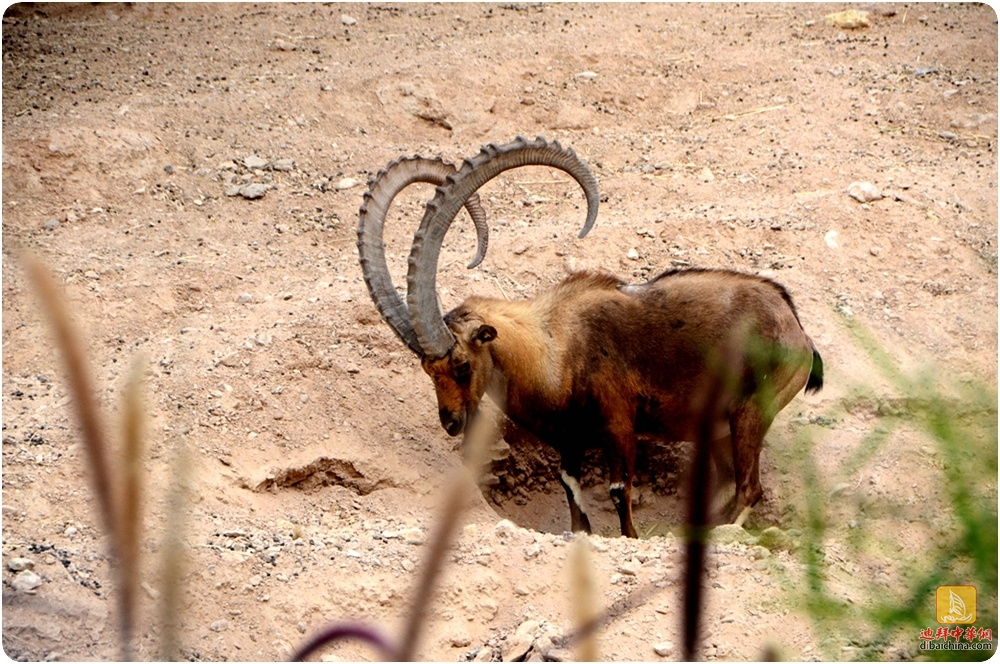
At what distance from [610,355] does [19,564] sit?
390 cm

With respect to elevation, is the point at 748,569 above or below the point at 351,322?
below

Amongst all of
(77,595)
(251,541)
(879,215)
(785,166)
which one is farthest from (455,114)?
(77,595)

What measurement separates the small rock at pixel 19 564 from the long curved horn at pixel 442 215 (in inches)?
103

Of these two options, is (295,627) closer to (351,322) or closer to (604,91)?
(351,322)

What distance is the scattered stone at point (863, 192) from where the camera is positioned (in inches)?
397

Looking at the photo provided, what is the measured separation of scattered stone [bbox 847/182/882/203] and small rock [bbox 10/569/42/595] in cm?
779

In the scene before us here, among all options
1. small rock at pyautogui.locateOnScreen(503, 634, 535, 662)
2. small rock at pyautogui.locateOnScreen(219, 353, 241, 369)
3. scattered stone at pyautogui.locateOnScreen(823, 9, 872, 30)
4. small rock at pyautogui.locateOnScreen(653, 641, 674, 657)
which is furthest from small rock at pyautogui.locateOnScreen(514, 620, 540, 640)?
scattered stone at pyautogui.locateOnScreen(823, 9, 872, 30)

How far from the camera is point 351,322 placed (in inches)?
336

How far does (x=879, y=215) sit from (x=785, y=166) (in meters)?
1.25

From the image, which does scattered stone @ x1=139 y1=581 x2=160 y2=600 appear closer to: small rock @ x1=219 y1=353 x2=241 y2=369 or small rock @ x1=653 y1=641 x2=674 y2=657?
small rock @ x1=653 y1=641 x2=674 y2=657

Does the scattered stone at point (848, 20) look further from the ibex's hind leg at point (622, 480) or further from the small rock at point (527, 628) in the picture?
the small rock at point (527, 628)

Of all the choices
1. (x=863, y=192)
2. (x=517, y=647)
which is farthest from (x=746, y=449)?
(x=863, y=192)

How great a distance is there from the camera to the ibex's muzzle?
7.12 meters

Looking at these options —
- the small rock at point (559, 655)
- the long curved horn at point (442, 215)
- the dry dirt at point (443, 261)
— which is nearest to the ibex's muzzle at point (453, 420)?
the long curved horn at point (442, 215)
